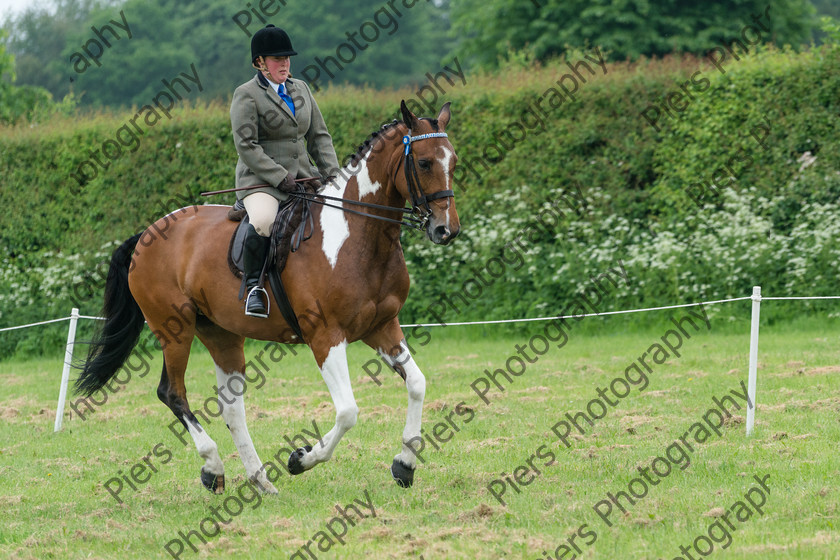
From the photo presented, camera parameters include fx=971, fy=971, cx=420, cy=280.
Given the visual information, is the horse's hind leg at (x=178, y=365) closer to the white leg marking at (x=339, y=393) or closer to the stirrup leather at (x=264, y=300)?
the stirrup leather at (x=264, y=300)

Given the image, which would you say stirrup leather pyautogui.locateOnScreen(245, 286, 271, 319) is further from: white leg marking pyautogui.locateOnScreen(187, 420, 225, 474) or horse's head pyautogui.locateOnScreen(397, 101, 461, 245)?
horse's head pyautogui.locateOnScreen(397, 101, 461, 245)

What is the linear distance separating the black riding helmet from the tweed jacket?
8.6 inches

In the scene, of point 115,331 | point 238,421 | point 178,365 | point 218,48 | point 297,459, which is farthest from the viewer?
point 218,48

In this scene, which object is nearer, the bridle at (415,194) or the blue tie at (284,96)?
the bridle at (415,194)

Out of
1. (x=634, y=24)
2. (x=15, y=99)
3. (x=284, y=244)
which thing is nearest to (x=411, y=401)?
(x=284, y=244)

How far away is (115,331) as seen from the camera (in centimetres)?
845

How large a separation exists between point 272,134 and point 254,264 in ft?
3.47

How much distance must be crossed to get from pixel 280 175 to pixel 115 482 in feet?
9.28

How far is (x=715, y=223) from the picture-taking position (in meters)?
15.1

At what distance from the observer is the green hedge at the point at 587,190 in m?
14.8

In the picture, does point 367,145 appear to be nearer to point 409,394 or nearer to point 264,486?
point 409,394

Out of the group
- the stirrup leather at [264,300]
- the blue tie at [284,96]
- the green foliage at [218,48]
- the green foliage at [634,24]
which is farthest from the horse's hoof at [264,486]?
the green foliage at [218,48]

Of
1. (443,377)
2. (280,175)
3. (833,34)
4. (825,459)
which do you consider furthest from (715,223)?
(280,175)

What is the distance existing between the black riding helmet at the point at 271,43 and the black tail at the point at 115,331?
2.18m
